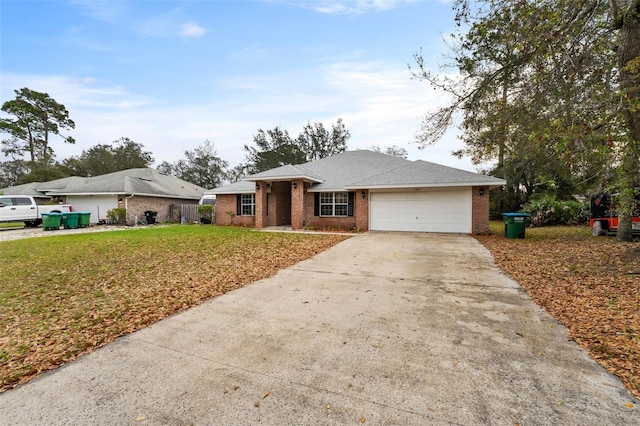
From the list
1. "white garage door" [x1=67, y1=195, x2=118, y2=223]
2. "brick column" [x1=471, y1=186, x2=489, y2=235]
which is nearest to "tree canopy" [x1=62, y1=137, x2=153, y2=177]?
"white garage door" [x1=67, y1=195, x2=118, y2=223]

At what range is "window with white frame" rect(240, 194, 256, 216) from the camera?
1781 centimetres

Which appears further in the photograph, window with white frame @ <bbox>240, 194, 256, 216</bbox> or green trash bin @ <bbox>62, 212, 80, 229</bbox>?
window with white frame @ <bbox>240, 194, 256, 216</bbox>

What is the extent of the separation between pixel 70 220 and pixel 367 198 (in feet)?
57.2

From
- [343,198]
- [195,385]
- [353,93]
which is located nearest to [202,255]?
[195,385]

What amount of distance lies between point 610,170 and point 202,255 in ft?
35.8

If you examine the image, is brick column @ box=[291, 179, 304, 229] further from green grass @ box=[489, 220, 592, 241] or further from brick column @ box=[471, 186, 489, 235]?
green grass @ box=[489, 220, 592, 241]

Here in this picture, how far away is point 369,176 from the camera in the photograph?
16562 mm

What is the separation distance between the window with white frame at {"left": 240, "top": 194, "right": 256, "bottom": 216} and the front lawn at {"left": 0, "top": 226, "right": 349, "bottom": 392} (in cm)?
740

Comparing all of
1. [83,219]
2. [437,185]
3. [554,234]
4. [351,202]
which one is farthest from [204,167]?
[554,234]

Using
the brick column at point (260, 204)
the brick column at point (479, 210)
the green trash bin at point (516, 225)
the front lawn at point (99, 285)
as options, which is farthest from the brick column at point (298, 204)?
the green trash bin at point (516, 225)

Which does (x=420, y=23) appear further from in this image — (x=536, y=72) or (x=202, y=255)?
(x=202, y=255)

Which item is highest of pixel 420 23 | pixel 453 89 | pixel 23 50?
pixel 23 50

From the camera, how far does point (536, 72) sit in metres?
6.38

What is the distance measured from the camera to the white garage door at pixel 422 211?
13.1 m
